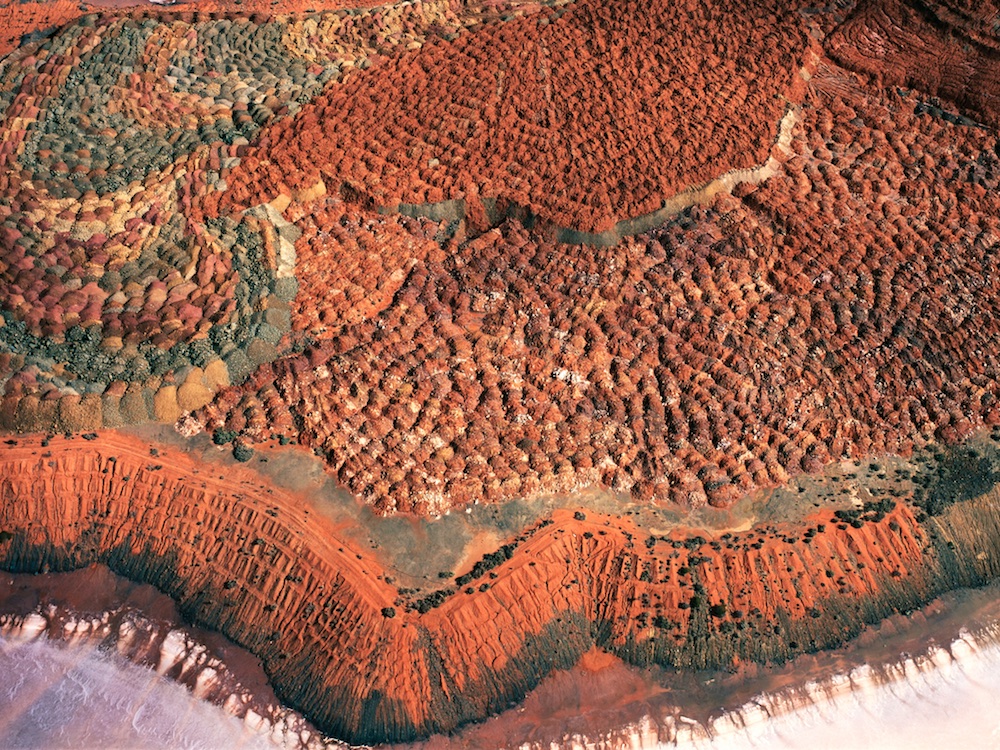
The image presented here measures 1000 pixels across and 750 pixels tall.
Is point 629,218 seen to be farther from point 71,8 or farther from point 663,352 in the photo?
point 71,8

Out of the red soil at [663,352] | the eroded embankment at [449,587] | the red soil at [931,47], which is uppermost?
the red soil at [931,47]

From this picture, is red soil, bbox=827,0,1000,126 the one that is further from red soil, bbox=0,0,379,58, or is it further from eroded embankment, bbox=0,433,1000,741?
red soil, bbox=0,0,379,58

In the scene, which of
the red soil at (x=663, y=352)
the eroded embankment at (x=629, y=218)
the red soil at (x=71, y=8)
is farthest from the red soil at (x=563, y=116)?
the red soil at (x=71, y=8)

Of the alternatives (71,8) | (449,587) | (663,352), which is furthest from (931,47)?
(71,8)

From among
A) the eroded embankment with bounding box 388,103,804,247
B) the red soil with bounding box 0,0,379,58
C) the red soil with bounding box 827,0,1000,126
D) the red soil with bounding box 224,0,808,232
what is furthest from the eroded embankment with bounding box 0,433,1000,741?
the red soil with bounding box 0,0,379,58

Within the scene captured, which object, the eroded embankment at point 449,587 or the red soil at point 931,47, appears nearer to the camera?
the eroded embankment at point 449,587

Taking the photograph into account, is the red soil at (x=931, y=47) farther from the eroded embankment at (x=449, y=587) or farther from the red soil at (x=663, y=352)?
the eroded embankment at (x=449, y=587)
